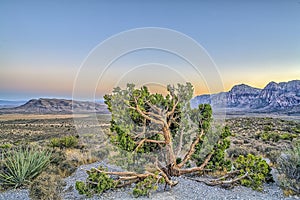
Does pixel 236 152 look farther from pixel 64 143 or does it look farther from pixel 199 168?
pixel 64 143

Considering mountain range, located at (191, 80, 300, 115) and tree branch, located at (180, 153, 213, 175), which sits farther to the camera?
mountain range, located at (191, 80, 300, 115)

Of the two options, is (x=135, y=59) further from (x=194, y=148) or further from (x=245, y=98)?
(x=245, y=98)

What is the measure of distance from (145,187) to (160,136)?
5.76 ft

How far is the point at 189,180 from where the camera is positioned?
7.45 meters

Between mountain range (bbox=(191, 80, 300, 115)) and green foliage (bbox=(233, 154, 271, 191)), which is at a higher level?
mountain range (bbox=(191, 80, 300, 115))

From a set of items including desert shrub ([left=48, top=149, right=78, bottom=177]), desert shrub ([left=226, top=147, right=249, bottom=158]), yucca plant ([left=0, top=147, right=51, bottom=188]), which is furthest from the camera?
desert shrub ([left=226, top=147, right=249, bottom=158])

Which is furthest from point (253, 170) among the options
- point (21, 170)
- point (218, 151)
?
point (21, 170)

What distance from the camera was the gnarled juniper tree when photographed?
263 inches

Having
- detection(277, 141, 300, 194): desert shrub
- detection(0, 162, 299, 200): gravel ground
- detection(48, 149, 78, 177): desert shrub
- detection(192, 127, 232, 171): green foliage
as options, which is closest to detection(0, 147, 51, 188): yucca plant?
detection(0, 162, 299, 200): gravel ground

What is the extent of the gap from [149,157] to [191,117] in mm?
1606

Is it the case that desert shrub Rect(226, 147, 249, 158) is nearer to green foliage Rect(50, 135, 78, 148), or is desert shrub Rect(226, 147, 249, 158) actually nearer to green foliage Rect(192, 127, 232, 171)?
green foliage Rect(192, 127, 232, 171)

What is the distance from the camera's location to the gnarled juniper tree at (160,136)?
21.9 ft

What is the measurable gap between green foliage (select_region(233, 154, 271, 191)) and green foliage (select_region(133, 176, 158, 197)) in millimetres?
2241

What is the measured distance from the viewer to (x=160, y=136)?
7641mm
